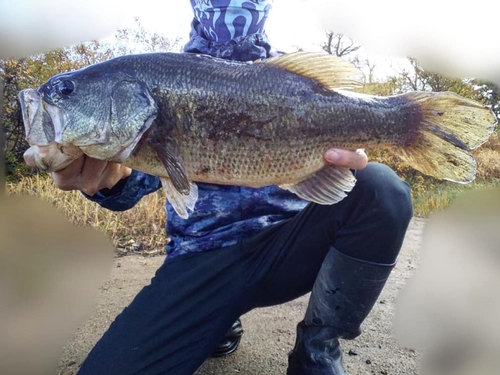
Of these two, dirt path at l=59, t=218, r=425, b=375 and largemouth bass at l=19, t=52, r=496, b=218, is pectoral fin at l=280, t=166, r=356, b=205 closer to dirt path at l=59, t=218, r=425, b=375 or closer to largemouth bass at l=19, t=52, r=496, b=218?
largemouth bass at l=19, t=52, r=496, b=218

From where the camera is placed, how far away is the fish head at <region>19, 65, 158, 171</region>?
186cm

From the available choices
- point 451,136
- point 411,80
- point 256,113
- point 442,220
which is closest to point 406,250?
point 442,220

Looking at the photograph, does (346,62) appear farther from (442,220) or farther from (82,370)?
(442,220)

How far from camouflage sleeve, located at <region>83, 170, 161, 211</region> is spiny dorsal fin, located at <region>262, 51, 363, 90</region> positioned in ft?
2.87

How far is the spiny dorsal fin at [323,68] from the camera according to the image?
2059 millimetres

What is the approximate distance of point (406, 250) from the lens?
4.79 m

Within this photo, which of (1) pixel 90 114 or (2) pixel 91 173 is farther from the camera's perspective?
(2) pixel 91 173

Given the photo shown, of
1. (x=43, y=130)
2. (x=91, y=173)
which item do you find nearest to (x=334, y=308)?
(x=91, y=173)

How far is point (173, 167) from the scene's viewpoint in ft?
6.34

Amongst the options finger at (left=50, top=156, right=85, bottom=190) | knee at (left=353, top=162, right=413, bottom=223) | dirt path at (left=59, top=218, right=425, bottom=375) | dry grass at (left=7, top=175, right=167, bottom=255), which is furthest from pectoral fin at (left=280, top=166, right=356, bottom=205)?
dry grass at (left=7, top=175, right=167, bottom=255)

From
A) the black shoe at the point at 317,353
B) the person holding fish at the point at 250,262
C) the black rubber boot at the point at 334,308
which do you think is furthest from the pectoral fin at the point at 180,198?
the black shoe at the point at 317,353

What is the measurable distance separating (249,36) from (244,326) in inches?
69.9

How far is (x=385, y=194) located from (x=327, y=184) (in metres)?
0.31

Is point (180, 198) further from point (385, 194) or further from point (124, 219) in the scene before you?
point (124, 219)
